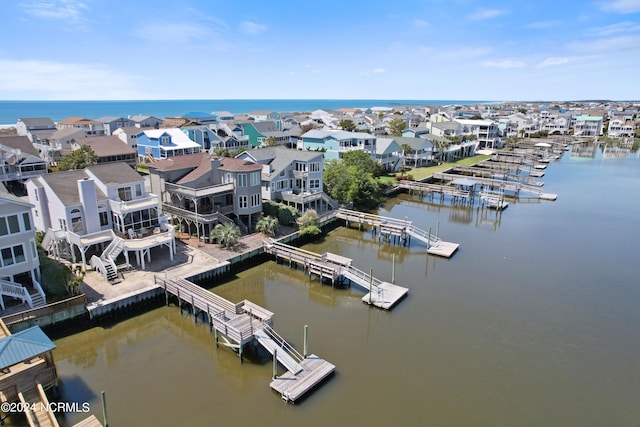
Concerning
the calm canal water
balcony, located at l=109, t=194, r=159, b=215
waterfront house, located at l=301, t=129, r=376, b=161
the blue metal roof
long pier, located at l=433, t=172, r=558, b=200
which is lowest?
the calm canal water

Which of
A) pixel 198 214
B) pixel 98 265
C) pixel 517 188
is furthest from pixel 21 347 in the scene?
pixel 517 188

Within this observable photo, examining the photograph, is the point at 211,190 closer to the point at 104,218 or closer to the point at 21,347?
the point at 104,218

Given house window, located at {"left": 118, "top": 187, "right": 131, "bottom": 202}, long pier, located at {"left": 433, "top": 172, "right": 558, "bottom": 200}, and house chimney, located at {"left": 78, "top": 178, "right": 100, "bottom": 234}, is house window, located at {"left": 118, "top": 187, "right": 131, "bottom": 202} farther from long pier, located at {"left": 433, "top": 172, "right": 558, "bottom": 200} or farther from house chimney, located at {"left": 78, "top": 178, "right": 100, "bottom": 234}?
long pier, located at {"left": 433, "top": 172, "right": 558, "bottom": 200}

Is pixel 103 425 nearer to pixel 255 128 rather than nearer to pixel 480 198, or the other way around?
pixel 480 198

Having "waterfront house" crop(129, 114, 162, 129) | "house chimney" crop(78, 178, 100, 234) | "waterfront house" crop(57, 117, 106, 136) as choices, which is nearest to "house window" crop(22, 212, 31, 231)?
"house chimney" crop(78, 178, 100, 234)

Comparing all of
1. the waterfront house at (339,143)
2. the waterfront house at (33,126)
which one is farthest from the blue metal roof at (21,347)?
the waterfront house at (33,126)

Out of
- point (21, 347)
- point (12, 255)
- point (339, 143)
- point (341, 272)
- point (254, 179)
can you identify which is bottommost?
point (341, 272)

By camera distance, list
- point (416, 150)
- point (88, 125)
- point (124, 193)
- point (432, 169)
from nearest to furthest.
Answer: point (124, 193) < point (432, 169) < point (416, 150) < point (88, 125)

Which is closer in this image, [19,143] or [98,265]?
[98,265]
